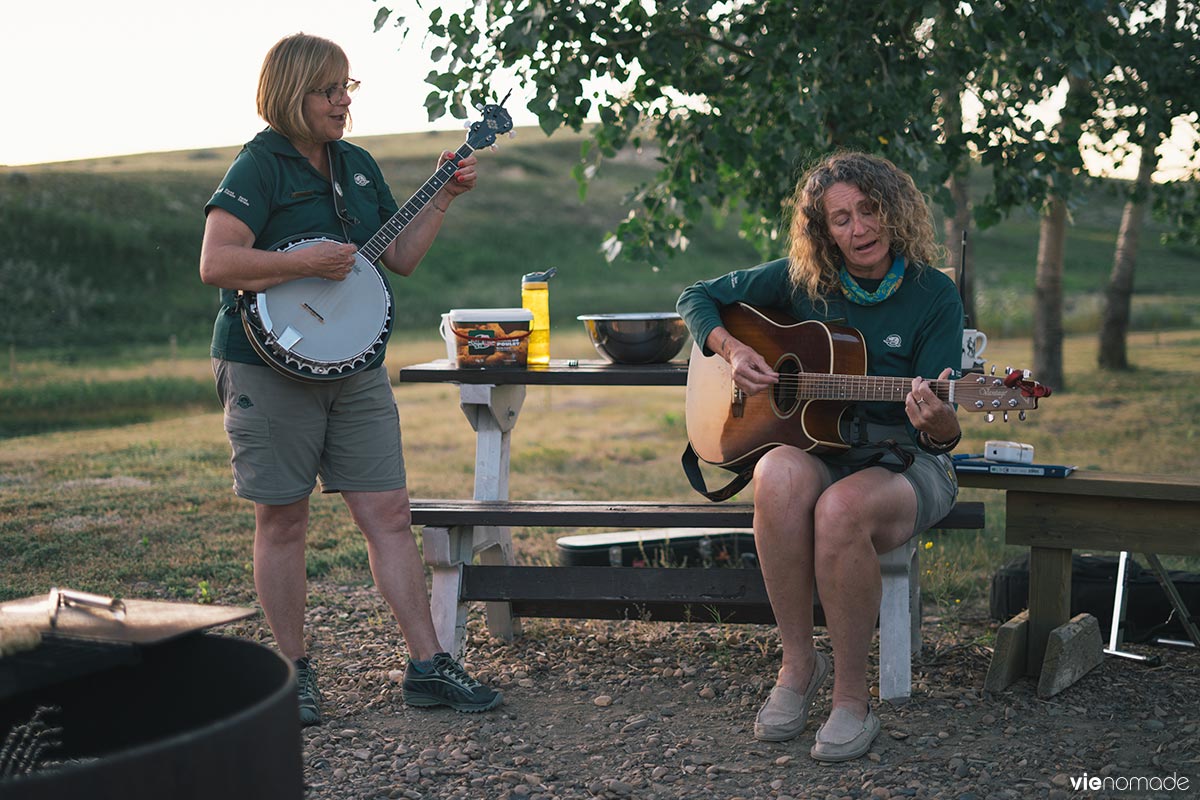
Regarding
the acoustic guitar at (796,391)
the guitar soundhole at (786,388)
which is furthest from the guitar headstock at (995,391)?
the guitar soundhole at (786,388)

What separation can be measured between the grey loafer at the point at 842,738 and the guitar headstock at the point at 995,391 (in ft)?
3.13

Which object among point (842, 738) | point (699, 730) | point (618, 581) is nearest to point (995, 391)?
point (842, 738)

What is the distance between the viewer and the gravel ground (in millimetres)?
3229

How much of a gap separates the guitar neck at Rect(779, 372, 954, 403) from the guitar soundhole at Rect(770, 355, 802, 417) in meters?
0.04

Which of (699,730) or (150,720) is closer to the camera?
(150,720)

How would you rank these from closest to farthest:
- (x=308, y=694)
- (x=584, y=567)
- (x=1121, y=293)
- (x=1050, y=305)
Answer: (x=308, y=694) < (x=584, y=567) < (x=1050, y=305) < (x=1121, y=293)

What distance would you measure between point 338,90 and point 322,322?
2.25 ft

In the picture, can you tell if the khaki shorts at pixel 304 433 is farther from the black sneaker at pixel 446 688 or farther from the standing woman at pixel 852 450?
the standing woman at pixel 852 450

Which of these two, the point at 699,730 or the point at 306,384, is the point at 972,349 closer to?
the point at 699,730

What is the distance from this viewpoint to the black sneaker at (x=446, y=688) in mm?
3791

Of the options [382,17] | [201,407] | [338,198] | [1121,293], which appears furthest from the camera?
[1121,293]

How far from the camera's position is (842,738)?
3348 mm

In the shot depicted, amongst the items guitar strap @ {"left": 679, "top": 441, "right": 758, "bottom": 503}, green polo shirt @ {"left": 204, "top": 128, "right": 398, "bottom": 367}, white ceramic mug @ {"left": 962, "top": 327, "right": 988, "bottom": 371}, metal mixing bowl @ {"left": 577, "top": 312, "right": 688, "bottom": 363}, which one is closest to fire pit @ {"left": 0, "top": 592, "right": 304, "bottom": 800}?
green polo shirt @ {"left": 204, "top": 128, "right": 398, "bottom": 367}

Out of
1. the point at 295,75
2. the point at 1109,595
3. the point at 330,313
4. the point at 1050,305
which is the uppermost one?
the point at 295,75
